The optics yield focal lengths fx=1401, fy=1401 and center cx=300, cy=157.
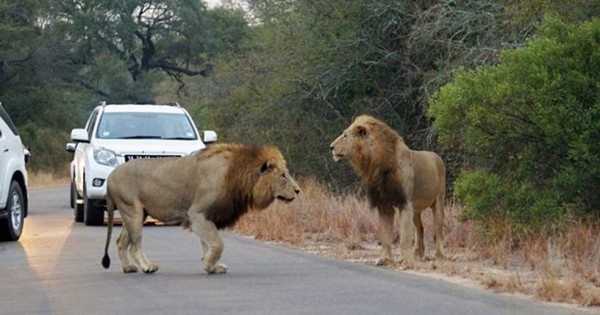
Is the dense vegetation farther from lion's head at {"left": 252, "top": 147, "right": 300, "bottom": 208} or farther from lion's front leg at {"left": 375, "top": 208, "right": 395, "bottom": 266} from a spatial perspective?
lion's head at {"left": 252, "top": 147, "right": 300, "bottom": 208}

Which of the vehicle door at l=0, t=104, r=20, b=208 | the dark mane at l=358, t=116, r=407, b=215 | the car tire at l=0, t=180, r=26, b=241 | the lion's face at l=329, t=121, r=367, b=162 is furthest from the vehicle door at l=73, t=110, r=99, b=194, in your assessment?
the dark mane at l=358, t=116, r=407, b=215

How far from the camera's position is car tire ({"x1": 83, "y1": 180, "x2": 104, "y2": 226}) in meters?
20.4

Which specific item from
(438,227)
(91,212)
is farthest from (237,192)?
(91,212)

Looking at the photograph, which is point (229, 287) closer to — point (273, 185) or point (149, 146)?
point (273, 185)

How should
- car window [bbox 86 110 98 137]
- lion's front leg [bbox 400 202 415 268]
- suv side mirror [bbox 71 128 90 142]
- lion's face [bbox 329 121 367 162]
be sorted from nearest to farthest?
lion's front leg [bbox 400 202 415 268] → lion's face [bbox 329 121 367 162] → suv side mirror [bbox 71 128 90 142] → car window [bbox 86 110 98 137]

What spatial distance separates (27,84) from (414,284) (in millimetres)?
40524

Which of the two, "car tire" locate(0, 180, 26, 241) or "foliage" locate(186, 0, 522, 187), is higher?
"foliage" locate(186, 0, 522, 187)

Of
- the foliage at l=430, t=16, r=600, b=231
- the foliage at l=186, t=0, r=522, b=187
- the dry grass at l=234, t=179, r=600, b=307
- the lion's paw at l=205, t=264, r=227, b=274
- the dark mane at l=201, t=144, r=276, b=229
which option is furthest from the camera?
the foliage at l=186, t=0, r=522, b=187

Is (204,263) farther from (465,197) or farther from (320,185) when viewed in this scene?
(320,185)

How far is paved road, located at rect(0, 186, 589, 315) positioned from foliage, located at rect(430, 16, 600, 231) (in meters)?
2.49

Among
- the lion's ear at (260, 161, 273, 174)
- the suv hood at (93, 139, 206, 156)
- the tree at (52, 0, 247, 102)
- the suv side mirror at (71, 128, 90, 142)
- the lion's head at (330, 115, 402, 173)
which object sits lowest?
the suv hood at (93, 139, 206, 156)

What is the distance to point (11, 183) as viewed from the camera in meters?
18.0

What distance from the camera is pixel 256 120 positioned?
2886 cm

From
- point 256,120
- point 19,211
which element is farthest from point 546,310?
point 256,120
